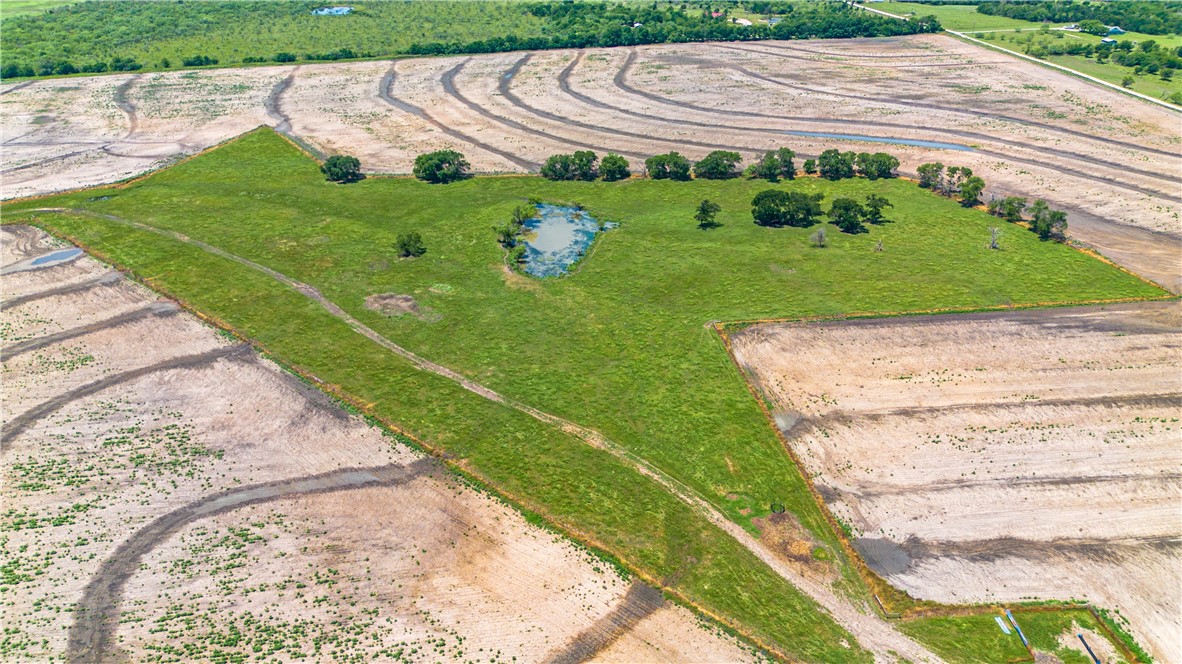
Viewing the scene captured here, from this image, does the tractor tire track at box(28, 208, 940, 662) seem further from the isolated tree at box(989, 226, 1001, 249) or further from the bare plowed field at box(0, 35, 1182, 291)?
the isolated tree at box(989, 226, 1001, 249)

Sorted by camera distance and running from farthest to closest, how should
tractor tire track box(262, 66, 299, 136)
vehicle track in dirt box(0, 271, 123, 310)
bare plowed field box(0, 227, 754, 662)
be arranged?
tractor tire track box(262, 66, 299, 136) < vehicle track in dirt box(0, 271, 123, 310) < bare plowed field box(0, 227, 754, 662)

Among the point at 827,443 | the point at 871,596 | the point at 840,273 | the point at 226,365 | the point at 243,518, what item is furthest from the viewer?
the point at 840,273

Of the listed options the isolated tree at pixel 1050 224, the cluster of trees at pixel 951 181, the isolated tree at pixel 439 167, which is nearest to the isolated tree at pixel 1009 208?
the isolated tree at pixel 1050 224

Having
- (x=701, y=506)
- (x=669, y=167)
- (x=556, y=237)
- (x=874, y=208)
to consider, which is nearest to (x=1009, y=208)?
(x=874, y=208)

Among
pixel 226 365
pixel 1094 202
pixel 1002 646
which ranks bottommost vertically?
pixel 1002 646

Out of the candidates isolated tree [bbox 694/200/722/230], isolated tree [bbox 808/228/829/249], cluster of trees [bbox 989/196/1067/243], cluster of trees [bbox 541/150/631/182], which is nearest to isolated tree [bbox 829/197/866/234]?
isolated tree [bbox 808/228/829/249]

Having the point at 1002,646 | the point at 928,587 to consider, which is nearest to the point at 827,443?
the point at 928,587

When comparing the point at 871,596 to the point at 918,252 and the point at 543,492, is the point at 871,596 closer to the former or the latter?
the point at 543,492
